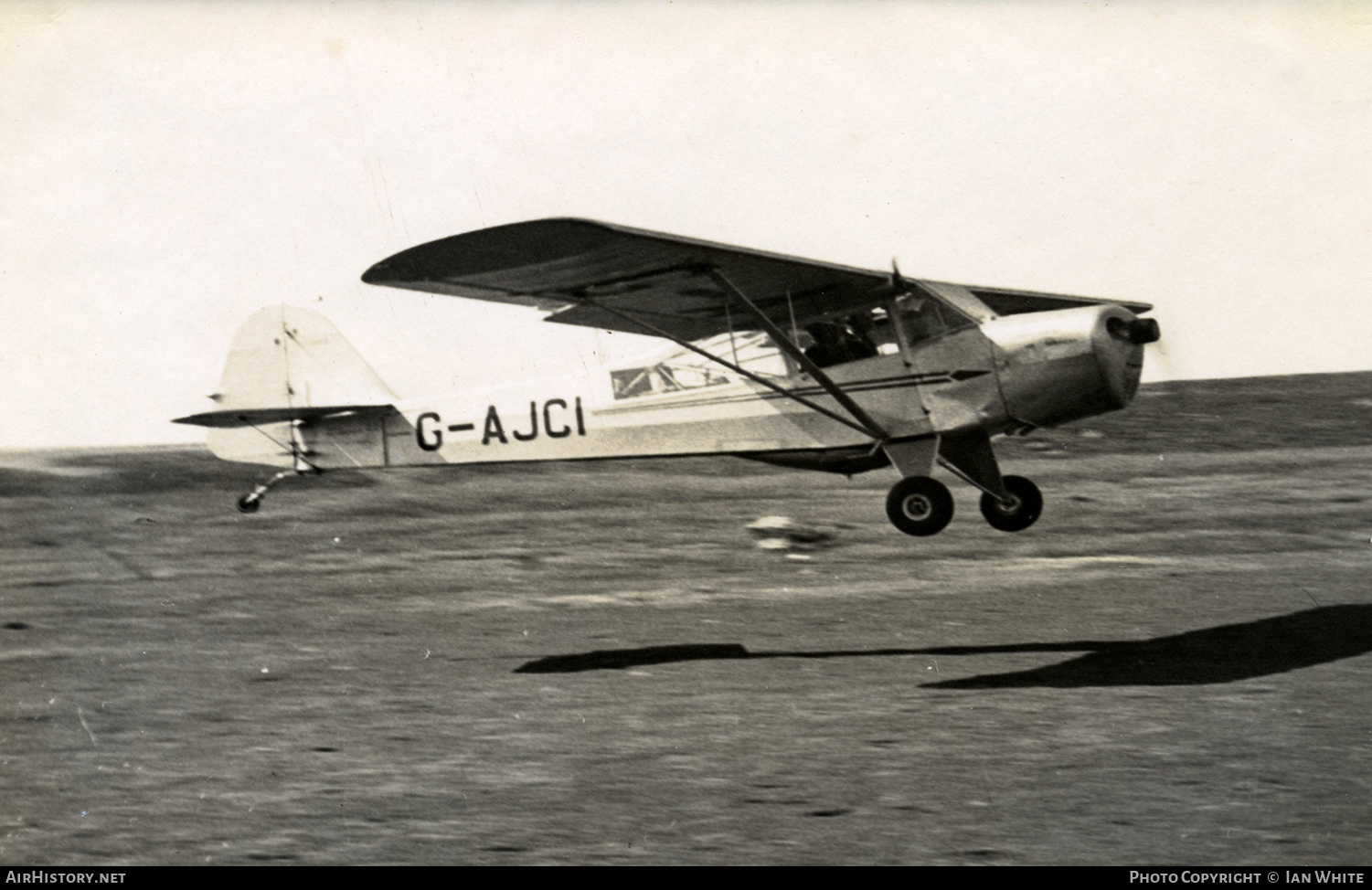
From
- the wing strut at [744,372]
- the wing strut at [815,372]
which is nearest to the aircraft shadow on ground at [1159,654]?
the wing strut at [815,372]

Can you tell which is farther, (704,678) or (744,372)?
(704,678)

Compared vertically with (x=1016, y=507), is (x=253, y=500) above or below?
above

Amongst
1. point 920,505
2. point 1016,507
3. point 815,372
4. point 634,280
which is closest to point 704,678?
point 920,505

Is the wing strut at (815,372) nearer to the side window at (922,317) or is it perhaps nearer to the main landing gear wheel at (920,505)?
the main landing gear wheel at (920,505)

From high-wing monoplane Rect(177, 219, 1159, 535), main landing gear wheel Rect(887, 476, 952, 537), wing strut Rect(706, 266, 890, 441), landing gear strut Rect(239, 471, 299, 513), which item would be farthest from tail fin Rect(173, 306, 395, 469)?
main landing gear wheel Rect(887, 476, 952, 537)

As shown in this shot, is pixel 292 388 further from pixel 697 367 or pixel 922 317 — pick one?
pixel 922 317

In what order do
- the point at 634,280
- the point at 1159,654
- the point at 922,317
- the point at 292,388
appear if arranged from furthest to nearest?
the point at 292,388, the point at 1159,654, the point at 922,317, the point at 634,280
